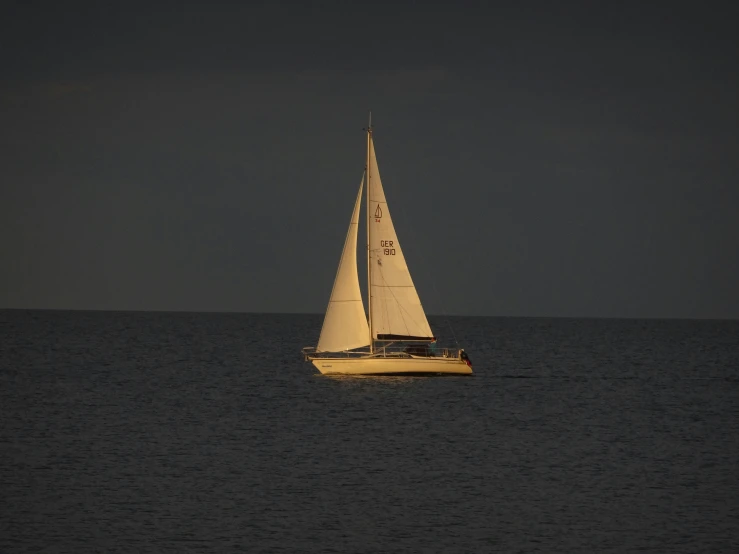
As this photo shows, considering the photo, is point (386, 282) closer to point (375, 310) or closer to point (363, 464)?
point (375, 310)

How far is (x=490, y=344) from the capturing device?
141 meters

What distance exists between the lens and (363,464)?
39.8 meters

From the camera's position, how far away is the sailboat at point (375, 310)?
6294cm

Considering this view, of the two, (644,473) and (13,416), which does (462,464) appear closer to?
(644,473)

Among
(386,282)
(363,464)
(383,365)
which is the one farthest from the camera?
(386,282)

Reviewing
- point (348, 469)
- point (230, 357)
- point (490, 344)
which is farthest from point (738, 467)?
point (490, 344)

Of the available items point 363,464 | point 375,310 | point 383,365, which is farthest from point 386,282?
point 363,464

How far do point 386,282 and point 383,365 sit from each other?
456cm

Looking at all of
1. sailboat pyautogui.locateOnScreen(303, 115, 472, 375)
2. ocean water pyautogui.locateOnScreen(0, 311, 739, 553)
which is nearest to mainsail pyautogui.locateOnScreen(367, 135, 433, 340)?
sailboat pyautogui.locateOnScreen(303, 115, 472, 375)

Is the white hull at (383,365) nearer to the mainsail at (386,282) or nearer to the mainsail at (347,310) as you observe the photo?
the mainsail at (347,310)

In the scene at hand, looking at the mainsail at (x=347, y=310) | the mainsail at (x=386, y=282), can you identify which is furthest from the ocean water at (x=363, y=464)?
the mainsail at (x=386, y=282)

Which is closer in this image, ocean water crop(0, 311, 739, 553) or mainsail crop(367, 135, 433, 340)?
ocean water crop(0, 311, 739, 553)

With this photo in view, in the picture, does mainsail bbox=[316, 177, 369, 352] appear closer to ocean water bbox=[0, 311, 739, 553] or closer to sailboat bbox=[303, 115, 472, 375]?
sailboat bbox=[303, 115, 472, 375]

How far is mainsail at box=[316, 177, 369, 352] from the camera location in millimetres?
62812
